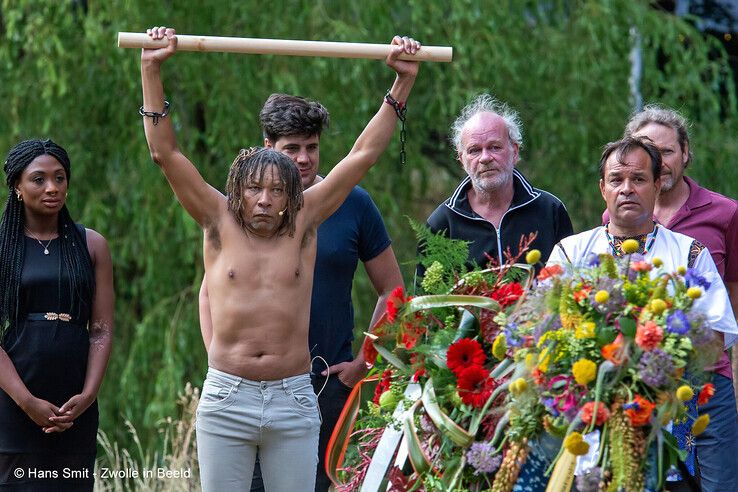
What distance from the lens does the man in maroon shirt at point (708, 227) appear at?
482cm

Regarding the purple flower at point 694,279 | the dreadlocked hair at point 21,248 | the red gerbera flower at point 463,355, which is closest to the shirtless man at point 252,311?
the red gerbera flower at point 463,355

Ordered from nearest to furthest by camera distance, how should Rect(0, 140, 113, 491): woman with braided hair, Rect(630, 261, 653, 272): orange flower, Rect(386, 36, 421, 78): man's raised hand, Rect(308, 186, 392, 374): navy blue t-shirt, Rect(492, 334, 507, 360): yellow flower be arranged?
Rect(630, 261, 653, 272): orange flower
Rect(492, 334, 507, 360): yellow flower
Rect(386, 36, 421, 78): man's raised hand
Rect(0, 140, 113, 491): woman with braided hair
Rect(308, 186, 392, 374): navy blue t-shirt

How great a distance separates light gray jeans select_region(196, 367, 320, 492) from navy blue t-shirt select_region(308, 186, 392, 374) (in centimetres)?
66

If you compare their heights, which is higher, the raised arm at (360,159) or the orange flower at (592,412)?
the raised arm at (360,159)

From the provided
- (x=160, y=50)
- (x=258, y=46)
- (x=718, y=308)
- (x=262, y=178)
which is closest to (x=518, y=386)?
(x=718, y=308)

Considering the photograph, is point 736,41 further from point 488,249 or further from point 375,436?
point 375,436

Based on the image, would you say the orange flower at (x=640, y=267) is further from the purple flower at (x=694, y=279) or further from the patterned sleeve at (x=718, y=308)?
the patterned sleeve at (x=718, y=308)

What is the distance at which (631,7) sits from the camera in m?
8.80

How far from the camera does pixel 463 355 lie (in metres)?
3.77

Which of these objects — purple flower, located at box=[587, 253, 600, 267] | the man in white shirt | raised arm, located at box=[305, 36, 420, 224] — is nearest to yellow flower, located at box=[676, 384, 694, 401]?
purple flower, located at box=[587, 253, 600, 267]

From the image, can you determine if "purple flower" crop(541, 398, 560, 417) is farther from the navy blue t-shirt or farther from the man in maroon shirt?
the navy blue t-shirt

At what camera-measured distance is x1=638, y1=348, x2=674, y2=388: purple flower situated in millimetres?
3309

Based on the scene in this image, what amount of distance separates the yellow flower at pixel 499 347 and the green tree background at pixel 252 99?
4.48 metres

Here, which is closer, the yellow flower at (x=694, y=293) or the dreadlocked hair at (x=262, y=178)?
the yellow flower at (x=694, y=293)
